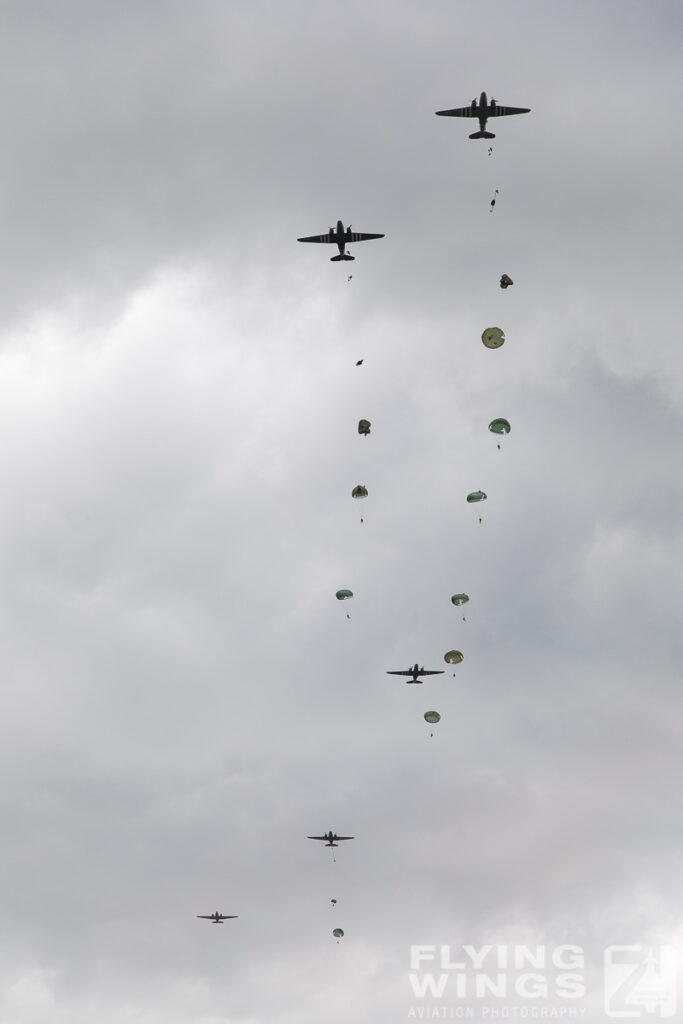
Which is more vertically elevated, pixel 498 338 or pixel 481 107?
pixel 481 107

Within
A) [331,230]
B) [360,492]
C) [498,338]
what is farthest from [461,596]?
[331,230]

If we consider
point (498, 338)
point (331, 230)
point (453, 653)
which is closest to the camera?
point (498, 338)

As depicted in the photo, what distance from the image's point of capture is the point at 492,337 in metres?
162

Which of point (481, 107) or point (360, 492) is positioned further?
point (360, 492)

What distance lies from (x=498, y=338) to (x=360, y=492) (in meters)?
30.3

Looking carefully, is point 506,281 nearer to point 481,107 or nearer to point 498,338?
point 498,338

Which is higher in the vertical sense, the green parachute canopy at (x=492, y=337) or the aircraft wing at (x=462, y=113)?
the aircraft wing at (x=462, y=113)

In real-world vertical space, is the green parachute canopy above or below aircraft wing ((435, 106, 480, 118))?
below

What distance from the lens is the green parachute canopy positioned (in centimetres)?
16112

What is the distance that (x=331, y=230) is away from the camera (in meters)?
174

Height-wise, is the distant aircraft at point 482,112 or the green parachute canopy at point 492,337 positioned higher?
the distant aircraft at point 482,112

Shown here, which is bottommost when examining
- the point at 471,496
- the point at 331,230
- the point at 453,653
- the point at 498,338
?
the point at 453,653

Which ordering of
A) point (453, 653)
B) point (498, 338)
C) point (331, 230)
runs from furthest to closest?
point (453, 653)
point (331, 230)
point (498, 338)

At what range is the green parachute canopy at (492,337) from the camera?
16112cm
